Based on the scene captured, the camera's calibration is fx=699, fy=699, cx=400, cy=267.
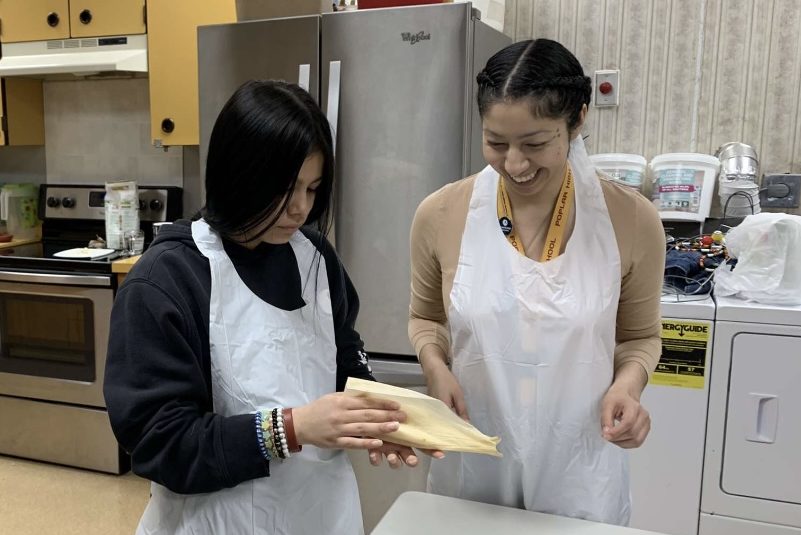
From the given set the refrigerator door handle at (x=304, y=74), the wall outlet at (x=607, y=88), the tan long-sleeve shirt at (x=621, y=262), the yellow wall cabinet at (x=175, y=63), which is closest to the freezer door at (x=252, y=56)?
the refrigerator door handle at (x=304, y=74)

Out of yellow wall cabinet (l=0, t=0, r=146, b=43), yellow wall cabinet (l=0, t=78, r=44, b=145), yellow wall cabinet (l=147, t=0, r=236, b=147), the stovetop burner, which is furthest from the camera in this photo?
yellow wall cabinet (l=0, t=78, r=44, b=145)

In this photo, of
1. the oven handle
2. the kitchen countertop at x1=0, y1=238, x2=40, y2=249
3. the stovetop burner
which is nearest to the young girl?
the oven handle

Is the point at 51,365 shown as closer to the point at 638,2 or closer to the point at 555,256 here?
the point at 555,256

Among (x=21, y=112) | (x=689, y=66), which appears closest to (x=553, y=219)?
(x=689, y=66)

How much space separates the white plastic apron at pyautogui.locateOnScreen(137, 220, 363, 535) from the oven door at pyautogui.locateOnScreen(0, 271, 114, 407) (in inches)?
81.5

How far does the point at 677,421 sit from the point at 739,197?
3.01ft

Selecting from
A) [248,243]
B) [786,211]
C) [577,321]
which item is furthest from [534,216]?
[786,211]

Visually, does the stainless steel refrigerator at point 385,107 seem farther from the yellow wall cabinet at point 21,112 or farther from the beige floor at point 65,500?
the yellow wall cabinet at point 21,112

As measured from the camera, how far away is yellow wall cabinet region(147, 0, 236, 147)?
9.76 ft

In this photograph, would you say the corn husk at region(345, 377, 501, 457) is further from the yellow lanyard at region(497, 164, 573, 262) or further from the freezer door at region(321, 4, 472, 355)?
the freezer door at region(321, 4, 472, 355)

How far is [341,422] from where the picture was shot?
94 centimetres

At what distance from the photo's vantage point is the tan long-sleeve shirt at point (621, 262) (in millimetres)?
1221

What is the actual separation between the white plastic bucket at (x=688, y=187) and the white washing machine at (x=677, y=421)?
1.77ft

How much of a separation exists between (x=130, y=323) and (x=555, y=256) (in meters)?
0.69
